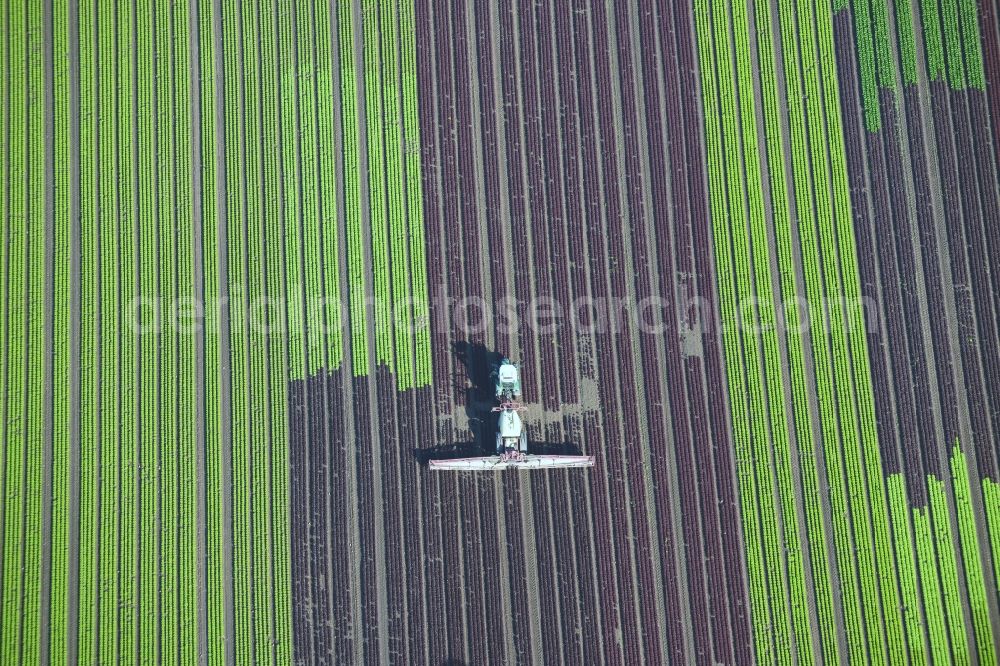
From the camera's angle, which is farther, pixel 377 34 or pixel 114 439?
pixel 377 34

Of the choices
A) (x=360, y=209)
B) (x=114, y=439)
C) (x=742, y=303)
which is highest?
(x=360, y=209)

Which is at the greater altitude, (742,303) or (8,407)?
(742,303)

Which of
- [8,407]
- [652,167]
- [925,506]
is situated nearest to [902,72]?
[652,167]

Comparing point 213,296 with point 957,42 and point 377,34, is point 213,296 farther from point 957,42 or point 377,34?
point 957,42

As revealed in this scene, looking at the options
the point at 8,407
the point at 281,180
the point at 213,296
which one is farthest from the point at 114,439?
the point at 281,180

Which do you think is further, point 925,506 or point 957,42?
point 957,42

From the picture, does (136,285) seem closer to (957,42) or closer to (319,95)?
(319,95)
